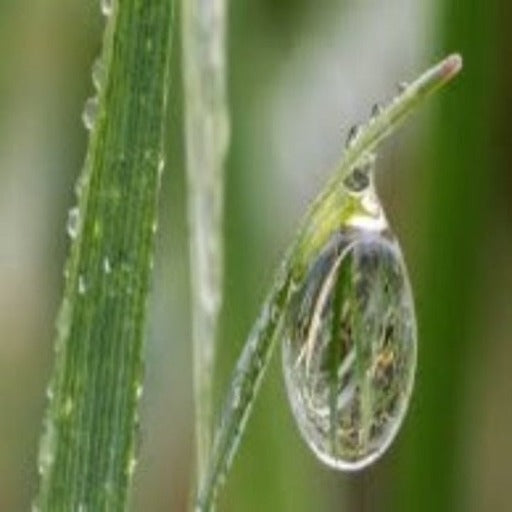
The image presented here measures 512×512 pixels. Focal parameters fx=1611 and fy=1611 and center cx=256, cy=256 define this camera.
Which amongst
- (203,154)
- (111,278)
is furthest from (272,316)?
(203,154)

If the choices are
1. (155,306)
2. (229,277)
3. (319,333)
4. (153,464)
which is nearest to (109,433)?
(319,333)

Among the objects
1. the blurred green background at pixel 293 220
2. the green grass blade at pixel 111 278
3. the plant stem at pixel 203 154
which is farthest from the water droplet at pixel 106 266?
the blurred green background at pixel 293 220

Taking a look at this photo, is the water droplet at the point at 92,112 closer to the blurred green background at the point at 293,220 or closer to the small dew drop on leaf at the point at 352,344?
the small dew drop on leaf at the point at 352,344

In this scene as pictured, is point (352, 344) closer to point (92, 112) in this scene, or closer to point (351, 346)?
point (351, 346)

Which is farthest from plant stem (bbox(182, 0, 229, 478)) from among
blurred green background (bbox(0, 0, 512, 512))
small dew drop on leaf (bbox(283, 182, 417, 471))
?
blurred green background (bbox(0, 0, 512, 512))

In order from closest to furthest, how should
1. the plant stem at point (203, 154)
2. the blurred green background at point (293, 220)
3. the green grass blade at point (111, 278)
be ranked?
the green grass blade at point (111, 278), the plant stem at point (203, 154), the blurred green background at point (293, 220)

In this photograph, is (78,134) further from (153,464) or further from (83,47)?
(153,464)

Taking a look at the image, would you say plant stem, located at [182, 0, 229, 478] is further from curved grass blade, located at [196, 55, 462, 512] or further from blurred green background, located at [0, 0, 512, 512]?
blurred green background, located at [0, 0, 512, 512]
